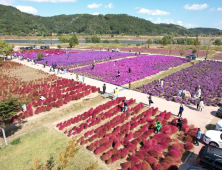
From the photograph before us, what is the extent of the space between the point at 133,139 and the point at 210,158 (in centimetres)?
482

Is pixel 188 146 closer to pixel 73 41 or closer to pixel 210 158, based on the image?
pixel 210 158

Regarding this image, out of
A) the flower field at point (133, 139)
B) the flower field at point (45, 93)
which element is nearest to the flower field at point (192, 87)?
the flower field at point (133, 139)

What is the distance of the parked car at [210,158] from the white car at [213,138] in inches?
68.3

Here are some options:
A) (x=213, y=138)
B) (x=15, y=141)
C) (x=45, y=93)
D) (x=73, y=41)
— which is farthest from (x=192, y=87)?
(x=73, y=41)

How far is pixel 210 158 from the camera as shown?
326 inches

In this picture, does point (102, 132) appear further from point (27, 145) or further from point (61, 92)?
point (61, 92)

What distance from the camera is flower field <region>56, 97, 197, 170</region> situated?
9033mm

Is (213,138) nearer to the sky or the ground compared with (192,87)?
nearer to the ground

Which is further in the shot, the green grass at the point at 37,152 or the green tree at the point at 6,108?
the green tree at the point at 6,108

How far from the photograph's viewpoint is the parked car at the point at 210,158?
8.03 m

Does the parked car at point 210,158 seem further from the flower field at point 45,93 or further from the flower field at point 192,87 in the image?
the flower field at point 45,93

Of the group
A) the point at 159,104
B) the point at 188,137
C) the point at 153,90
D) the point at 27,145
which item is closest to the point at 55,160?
the point at 27,145

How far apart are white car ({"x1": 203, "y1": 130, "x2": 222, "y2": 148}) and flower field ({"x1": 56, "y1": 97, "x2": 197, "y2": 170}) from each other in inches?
33.3

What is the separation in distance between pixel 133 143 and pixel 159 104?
298 inches
